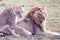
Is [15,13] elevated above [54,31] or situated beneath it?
elevated above

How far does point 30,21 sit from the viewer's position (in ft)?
27.9

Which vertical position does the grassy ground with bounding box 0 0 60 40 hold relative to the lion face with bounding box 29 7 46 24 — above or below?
below

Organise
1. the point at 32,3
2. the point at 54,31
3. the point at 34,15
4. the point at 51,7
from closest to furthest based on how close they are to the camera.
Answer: the point at 34,15, the point at 54,31, the point at 51,7, the point at 32,3

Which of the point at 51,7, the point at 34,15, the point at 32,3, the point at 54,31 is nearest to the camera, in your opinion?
the point at 34,15

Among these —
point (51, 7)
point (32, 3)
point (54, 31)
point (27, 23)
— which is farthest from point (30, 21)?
point (32, 3)

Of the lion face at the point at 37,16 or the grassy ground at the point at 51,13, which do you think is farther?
the grassy ground at the point at 51,13

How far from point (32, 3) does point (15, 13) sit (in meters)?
6.49

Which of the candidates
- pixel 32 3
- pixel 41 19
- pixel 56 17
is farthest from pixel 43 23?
pixel 32 3

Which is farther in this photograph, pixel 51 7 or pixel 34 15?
pixel 51 7

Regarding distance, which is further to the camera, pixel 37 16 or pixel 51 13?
pixel 51 13

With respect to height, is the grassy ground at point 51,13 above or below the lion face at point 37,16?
below

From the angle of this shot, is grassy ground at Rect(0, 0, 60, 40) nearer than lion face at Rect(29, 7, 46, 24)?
No

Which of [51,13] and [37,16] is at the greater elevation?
[37,16]

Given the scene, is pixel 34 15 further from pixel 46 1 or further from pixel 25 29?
pixel 46 1
